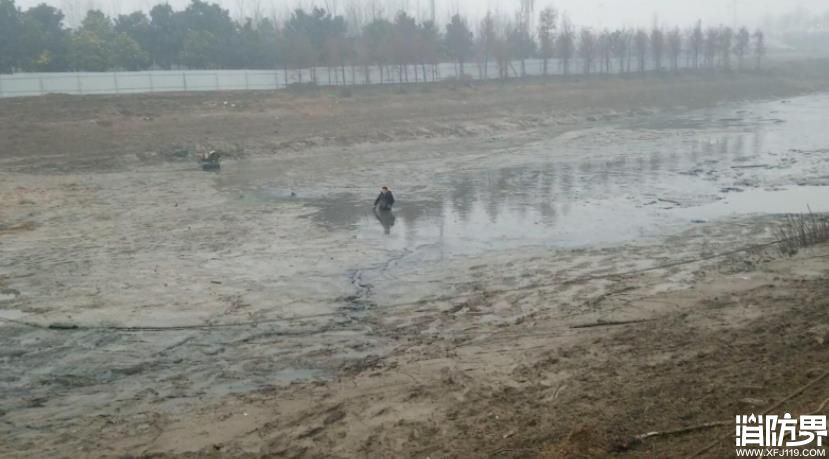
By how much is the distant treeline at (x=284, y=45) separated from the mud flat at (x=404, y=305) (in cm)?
1823

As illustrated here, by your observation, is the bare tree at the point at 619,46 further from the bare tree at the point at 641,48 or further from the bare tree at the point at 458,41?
the bare tree at the point at 458,41

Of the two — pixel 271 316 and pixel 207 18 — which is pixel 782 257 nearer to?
pixel 271 316

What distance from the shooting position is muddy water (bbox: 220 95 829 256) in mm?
19406

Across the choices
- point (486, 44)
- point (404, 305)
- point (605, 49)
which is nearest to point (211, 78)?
point (486, 44)

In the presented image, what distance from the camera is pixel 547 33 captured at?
259ft

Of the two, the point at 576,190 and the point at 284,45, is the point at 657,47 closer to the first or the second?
the point at 284,45

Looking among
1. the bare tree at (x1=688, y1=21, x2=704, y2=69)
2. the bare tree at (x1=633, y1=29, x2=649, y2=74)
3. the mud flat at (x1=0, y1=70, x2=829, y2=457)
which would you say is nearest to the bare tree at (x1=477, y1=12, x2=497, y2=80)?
the bare tree at (x1=633, y1=29, x2=649, y2=74)

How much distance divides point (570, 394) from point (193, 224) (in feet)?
49.7

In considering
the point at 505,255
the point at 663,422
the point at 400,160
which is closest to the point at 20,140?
the point at 400,160

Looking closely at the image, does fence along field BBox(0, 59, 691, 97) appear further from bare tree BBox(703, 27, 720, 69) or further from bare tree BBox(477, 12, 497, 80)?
bare tree BBox(703, 27, 720, 69)

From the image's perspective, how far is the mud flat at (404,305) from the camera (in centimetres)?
805

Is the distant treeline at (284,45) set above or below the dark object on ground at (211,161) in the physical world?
above

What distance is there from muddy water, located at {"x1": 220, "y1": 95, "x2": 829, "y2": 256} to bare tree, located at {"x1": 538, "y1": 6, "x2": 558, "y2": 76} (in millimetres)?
35899

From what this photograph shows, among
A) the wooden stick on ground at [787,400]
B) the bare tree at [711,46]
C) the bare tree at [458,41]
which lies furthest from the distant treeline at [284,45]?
the wooden stick on ground at [787,400]
